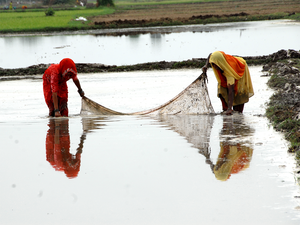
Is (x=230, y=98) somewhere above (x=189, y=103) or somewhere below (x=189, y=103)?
above

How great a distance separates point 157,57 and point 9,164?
Result: 12828mm

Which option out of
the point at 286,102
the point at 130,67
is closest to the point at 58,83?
the point at 286,102

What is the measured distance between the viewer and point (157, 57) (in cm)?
1681

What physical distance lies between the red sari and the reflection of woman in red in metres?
0.43

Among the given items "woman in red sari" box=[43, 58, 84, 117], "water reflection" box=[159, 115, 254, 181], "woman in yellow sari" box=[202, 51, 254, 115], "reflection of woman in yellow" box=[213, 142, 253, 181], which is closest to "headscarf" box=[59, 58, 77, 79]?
"woman in red sari" box=[43, 58, 84, 117]

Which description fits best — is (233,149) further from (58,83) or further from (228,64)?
(58,83)

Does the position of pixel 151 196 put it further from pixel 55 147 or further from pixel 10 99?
pixel 10 99

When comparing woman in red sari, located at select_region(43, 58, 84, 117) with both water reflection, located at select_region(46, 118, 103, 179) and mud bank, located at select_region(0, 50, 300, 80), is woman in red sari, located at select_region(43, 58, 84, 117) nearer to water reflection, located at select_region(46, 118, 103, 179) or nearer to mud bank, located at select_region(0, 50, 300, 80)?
water reflection, located at select_region(46, 118, 103, 179)

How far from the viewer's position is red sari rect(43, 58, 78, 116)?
245 inches

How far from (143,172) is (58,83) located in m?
3.06

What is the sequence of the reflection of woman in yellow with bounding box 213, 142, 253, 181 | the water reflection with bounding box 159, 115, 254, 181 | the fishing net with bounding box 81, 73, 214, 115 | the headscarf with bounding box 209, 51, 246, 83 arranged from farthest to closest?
1. the fishing net with bounding box 81, 73, 214, 115
2. the headscarf with bounding box 209, 51, 246, 83
3. the water reflection with bounding box 159, 115, 254, 181
4. the reflection of woman in yellow with bounding box 213, 142, 253, 181

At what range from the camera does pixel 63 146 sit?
5113mm

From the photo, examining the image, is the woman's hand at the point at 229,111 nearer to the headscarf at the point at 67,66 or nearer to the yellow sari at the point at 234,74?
the yellow sari at the point at 234,74

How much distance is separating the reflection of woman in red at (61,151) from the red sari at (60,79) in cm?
43
